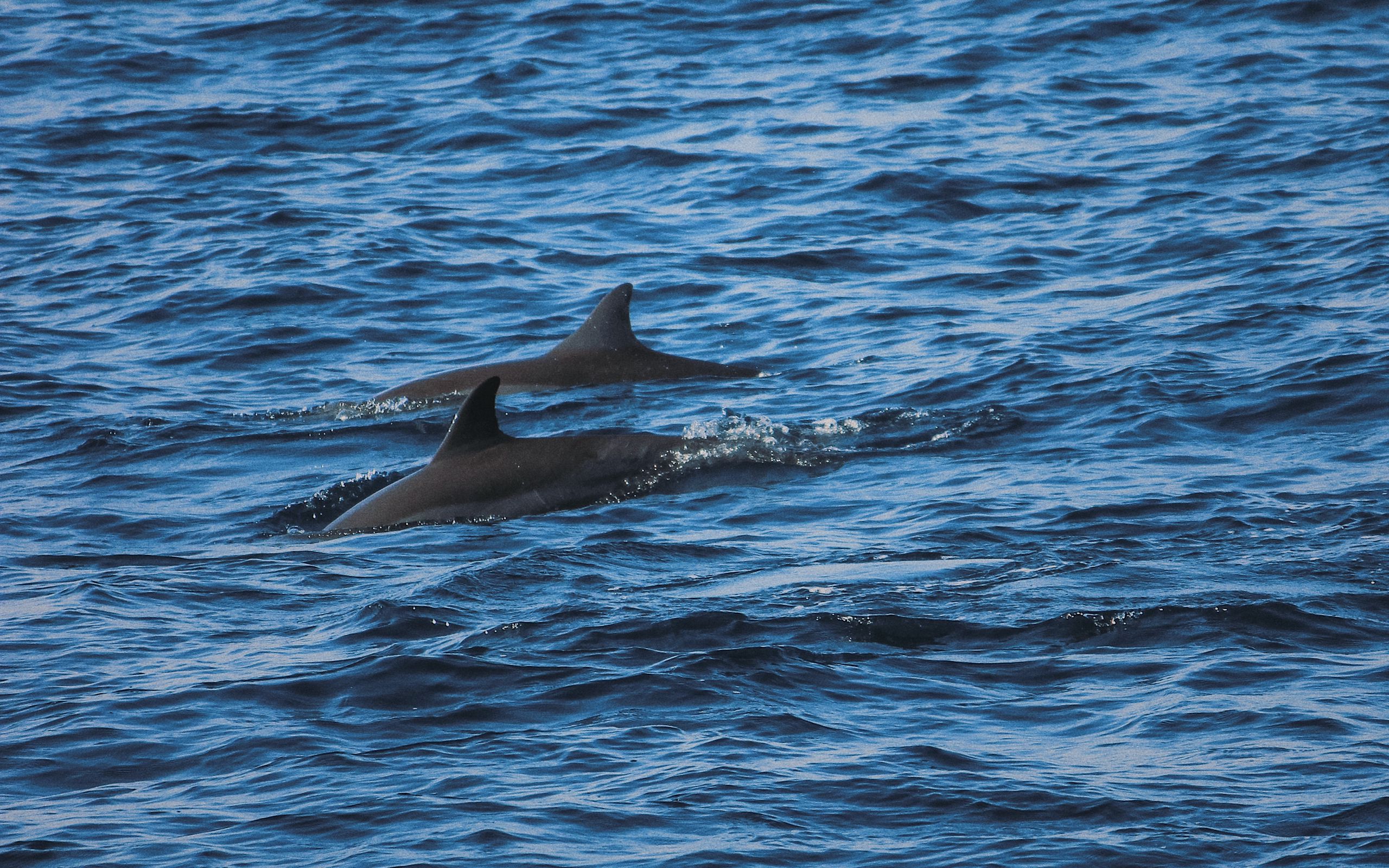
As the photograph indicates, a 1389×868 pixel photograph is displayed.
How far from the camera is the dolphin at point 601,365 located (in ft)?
47.0

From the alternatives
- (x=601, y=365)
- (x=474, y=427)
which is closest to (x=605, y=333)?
(x=601, y=365)

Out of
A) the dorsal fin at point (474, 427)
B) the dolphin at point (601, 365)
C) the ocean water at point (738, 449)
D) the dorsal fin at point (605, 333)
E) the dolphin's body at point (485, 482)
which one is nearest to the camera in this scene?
the ocean water at point (738, 449)

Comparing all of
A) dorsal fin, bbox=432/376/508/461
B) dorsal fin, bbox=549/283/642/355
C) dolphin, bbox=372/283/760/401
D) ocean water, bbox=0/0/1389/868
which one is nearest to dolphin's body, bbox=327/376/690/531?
dorsal fin, bbox=432/376/508/461

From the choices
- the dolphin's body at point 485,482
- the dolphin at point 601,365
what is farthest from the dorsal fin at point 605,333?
the dolphin's body at point 485,482

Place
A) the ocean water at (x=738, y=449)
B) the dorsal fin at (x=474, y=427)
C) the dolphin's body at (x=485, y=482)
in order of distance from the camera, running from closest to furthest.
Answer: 1. the ocean water at (x=738, y=449)
2. the dorsal fin at (x=474, y=427)
3. the dolphin's body at (x=485, y=482)

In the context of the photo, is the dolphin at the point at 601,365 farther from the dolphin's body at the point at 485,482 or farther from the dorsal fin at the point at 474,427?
the dorsal fin at the point at 474,427

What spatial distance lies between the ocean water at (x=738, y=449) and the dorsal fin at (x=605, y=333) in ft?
1.58

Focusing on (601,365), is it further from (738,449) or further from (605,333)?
(738,449)

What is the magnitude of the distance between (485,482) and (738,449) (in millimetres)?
1885

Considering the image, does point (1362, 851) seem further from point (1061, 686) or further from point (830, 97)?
point (830, 97)

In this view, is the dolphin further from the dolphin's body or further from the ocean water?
the dolphin's body

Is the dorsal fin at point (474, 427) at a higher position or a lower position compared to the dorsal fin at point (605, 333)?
higher

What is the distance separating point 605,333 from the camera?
14.5 m

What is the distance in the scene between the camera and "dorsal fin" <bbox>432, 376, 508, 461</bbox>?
10.8 metres
